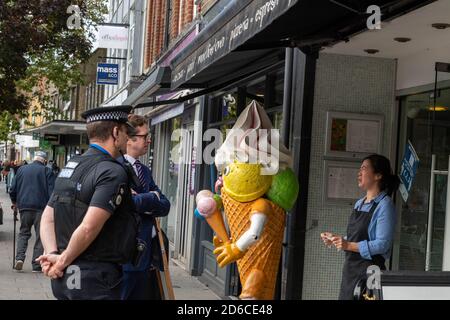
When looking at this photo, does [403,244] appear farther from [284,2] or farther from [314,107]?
[284,2]

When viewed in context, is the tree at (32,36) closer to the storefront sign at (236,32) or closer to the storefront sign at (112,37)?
the storefront sign at (112,37)

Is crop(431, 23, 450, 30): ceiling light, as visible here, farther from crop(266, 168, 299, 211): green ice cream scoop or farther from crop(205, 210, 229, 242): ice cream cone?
crop(205, 210, 229, 242): ice cream cone

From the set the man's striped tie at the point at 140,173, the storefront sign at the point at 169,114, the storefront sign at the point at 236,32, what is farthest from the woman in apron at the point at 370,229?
the storefront sign at the point at 169,114

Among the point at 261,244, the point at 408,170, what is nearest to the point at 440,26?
the point at 408,170

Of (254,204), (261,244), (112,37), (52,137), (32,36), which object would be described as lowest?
(261,244)

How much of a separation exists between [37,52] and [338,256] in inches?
515

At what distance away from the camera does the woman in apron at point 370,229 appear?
17.4 feet

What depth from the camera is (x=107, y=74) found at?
21969 millimetres

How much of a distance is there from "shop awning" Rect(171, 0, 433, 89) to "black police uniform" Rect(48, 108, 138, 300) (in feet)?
4.95

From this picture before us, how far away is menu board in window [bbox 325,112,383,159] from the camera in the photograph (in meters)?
6.70

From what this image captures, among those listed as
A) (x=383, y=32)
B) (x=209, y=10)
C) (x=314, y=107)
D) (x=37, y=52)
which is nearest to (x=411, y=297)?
(x=383, y=32)

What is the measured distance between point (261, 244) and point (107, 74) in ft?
56.6

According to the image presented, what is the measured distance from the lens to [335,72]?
6.68 m

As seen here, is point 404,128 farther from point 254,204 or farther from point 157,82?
point 157,82
